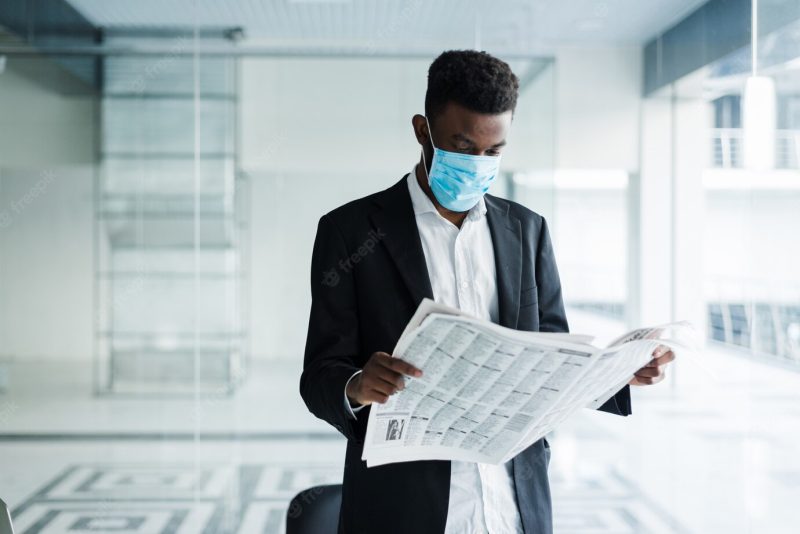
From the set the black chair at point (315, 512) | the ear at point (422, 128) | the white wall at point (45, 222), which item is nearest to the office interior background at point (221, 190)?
the white wall at point (45, 222)

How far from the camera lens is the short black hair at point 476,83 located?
40.5 inches

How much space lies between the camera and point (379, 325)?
1.01 m

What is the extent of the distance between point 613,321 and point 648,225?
29.1 inches

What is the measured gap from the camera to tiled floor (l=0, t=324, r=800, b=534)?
3164 mm

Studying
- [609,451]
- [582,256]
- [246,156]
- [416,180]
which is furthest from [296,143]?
[416,180]

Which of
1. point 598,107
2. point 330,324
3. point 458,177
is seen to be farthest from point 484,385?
point 598,107

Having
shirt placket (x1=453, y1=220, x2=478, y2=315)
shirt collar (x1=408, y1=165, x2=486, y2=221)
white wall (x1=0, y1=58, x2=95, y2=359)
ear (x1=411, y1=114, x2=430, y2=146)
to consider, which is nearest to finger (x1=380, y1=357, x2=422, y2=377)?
shirt placket (x1=453, y1=220, x2=478, y2=315)

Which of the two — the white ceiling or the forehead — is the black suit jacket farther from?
the white ceiling

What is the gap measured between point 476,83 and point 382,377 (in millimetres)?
457

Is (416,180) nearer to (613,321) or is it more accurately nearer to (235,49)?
(235,49)

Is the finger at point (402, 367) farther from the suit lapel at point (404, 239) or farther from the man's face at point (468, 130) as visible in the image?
the man's face at point (468, 130)

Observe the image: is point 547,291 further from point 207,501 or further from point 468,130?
point 207,501

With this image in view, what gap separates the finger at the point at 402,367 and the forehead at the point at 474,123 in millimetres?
397

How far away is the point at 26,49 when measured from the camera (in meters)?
4.17
